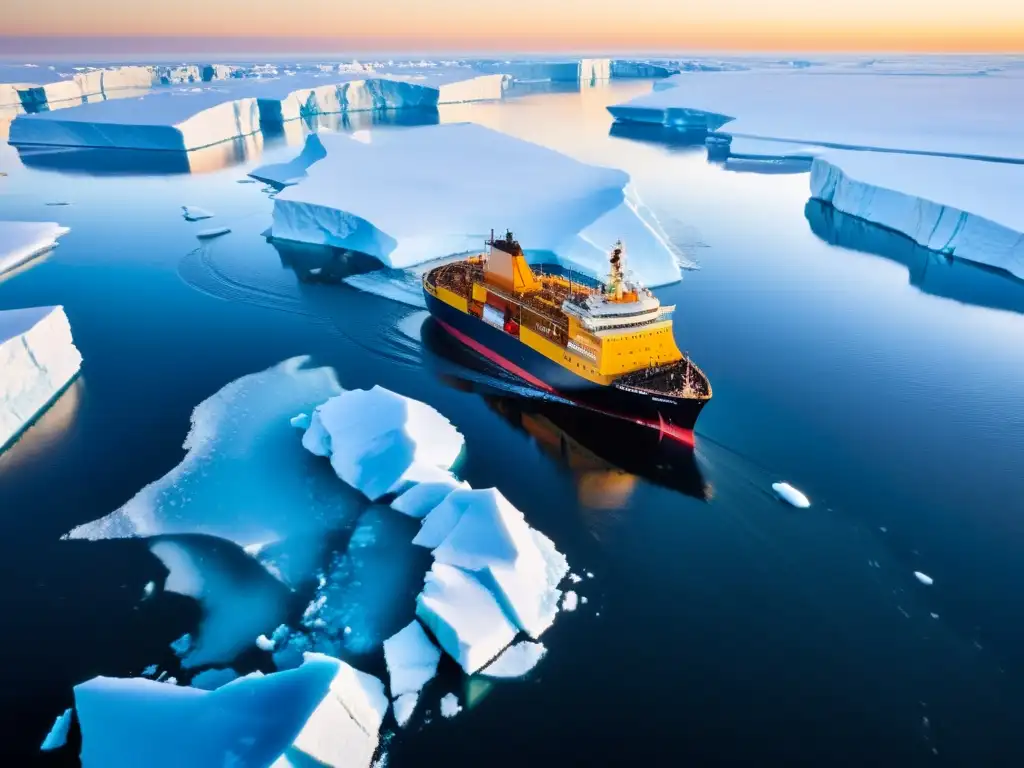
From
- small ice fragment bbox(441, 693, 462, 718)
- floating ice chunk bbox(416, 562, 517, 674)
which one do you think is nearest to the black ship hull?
floating ice chunk bbox(416, 562, 517, 674)

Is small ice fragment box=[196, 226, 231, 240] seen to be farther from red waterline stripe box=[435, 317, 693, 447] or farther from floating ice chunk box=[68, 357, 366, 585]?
floating ice chunk box=[68, 357, 366, 585]

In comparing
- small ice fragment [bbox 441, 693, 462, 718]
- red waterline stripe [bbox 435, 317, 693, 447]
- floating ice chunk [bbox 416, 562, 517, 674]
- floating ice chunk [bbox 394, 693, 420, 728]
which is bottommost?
red waterline stripe [bbox 435, 317, 693, 447]

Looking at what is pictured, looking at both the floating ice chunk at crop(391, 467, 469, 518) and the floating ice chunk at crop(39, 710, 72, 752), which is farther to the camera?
the floating ice chunk at crop(391, 467, 469, 518)

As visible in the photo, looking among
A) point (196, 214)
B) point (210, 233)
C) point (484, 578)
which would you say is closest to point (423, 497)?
point (484, 578)

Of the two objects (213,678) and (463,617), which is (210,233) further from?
(463,617)

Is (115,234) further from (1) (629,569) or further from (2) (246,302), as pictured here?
(1) (629,569)
